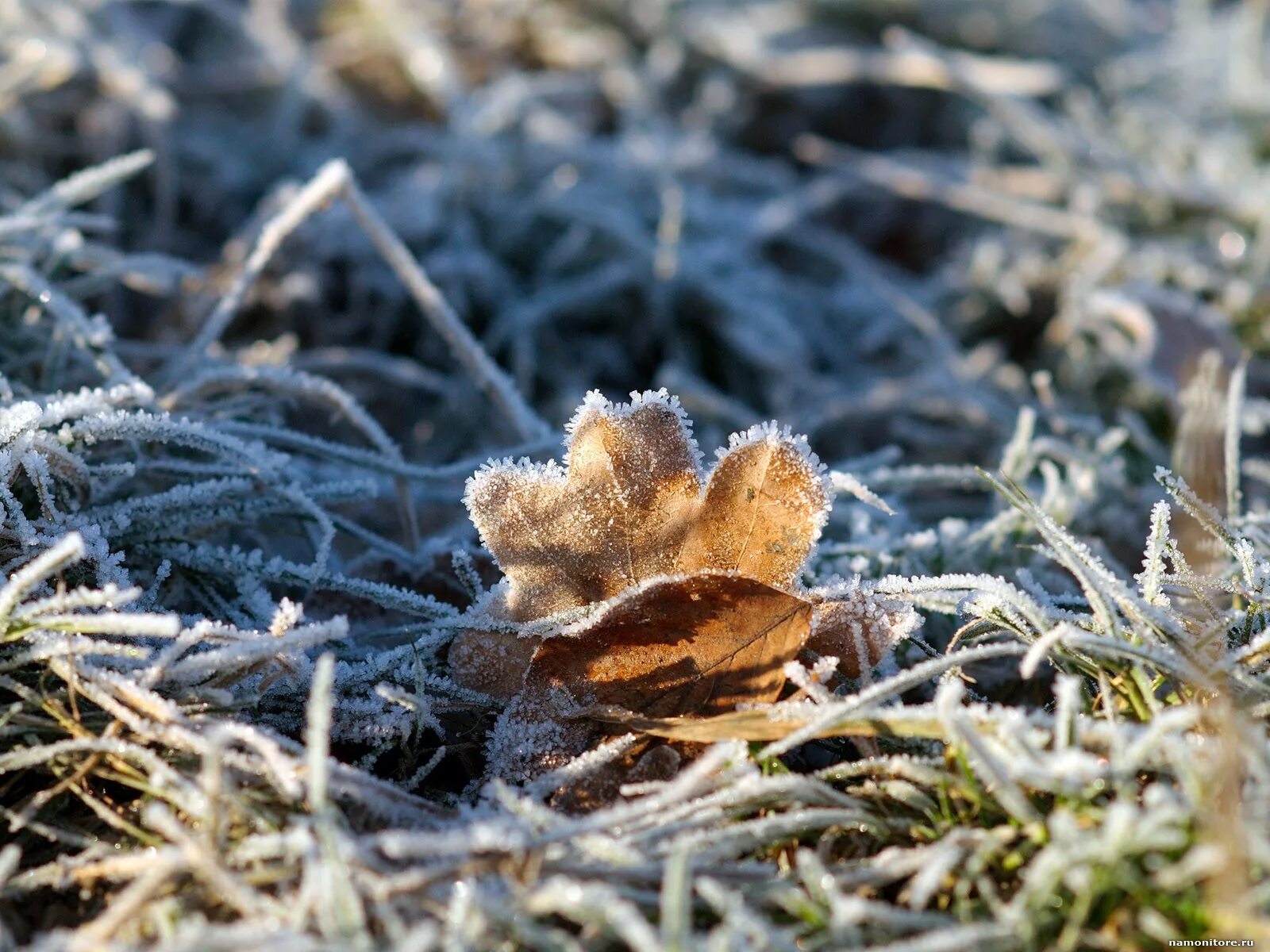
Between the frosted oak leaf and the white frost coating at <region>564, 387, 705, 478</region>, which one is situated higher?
the white frost coating at <region>564, 387, 705, 478</region>

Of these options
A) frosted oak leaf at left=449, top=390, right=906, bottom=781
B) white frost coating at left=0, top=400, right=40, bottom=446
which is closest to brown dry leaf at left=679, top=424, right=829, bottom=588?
frosted oak leaf at left=449, top=390, right=906, bottom=781

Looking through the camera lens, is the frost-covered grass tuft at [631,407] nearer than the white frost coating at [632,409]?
Yes

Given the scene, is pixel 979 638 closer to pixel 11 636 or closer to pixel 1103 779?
pixel 1103 779

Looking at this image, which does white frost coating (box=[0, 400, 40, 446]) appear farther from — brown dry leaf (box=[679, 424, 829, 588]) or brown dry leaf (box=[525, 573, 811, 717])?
brown dry leaf (box=[679, 424, 829, 588])

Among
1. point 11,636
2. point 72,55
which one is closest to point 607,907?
point 11,636

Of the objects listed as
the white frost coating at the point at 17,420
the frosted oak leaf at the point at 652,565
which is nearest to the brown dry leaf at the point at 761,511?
the frosted oak leaf at the point at 652,565

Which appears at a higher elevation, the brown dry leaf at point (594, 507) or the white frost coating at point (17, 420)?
the white frost coating at point (17, 420)

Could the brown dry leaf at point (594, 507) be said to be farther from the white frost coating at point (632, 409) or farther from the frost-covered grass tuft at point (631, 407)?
the frost-covered grass tuft at point (631, 407)

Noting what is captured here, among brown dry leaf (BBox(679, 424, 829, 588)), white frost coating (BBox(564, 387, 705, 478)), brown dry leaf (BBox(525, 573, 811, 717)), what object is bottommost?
brown dry leaf (BBox(525, 573, 811, 717))
